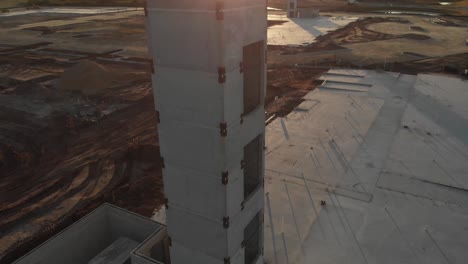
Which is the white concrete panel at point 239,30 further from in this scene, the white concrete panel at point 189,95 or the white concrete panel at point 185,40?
the white concrete panel at point 189,95

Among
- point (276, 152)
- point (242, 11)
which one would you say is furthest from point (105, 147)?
point (242, 11)

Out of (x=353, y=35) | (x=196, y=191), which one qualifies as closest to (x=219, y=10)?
(x=196, y=191)

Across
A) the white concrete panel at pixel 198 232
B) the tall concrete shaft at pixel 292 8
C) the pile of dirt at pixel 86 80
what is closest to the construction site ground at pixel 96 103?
the pile of dirt at pixel 86 80

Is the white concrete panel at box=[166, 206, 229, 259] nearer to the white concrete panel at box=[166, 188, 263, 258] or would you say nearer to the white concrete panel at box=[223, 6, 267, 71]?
the white concrete panel at box=[166, 188, 263, 258]

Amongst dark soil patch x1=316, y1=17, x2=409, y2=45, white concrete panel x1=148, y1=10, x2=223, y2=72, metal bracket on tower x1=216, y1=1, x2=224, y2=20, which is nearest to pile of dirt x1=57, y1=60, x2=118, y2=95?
white concrete panel x1=148, y1=10, x2=223, y2=72

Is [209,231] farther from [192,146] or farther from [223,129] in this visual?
[223,129]
